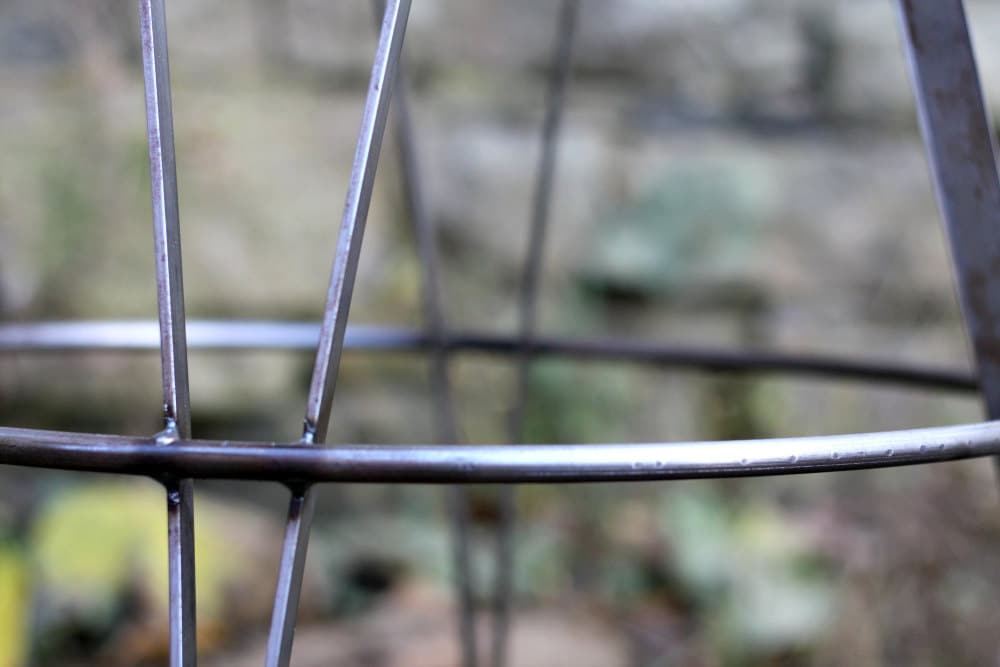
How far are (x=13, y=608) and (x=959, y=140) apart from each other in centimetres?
105

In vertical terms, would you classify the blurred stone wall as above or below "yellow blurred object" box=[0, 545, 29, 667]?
above

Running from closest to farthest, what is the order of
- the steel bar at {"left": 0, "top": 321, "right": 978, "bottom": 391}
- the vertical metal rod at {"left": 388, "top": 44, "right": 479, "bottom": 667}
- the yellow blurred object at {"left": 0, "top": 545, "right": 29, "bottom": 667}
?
the steel bar at {"left": 0, "top": 321, "right": 978, "bottom": 391} → the vertical metal rod at {"left": 388, "top": 44, "right": 479, "bottom": 667} → the yellow blurred object at {"left": 0, "top": 545, "right": 29, "bottom": 667}

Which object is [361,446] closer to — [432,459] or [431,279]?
[432,459]

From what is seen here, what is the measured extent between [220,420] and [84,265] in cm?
28

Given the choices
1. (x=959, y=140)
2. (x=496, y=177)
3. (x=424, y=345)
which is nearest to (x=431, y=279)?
(x=424, y=345)

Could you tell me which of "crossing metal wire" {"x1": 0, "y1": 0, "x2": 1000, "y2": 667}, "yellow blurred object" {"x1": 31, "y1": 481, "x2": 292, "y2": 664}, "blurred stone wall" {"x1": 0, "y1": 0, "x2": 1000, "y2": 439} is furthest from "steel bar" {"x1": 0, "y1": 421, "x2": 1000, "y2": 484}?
"blurred stone wall" {"x1": 0, "y1": 0, "x2": 1000, "y2": 439}

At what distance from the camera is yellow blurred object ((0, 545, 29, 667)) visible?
3.03 ft

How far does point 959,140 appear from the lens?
0.28 metres

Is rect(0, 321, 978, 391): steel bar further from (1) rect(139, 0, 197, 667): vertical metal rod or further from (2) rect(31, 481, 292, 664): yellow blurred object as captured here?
(2) rect(31, 481, 292, 664): yellow blurred object

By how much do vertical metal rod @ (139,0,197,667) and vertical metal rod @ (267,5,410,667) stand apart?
0.07 feet

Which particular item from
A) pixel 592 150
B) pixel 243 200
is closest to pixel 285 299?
pixel 243 200

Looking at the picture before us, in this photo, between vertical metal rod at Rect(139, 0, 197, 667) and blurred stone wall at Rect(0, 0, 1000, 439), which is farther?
blurred stone wall at Rect(0, 0, 1000, 439)

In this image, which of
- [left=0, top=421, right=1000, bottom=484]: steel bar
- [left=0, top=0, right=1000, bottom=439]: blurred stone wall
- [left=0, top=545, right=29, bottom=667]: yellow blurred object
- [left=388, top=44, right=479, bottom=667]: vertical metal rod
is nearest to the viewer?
[left=0, top=421, right=1000, bottom=484]: steel bar

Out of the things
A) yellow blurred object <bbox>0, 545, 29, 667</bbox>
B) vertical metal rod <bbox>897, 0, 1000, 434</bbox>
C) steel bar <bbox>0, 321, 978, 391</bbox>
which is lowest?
yellow blurred object <bbox>0, 545, 29, 667</bbox>
